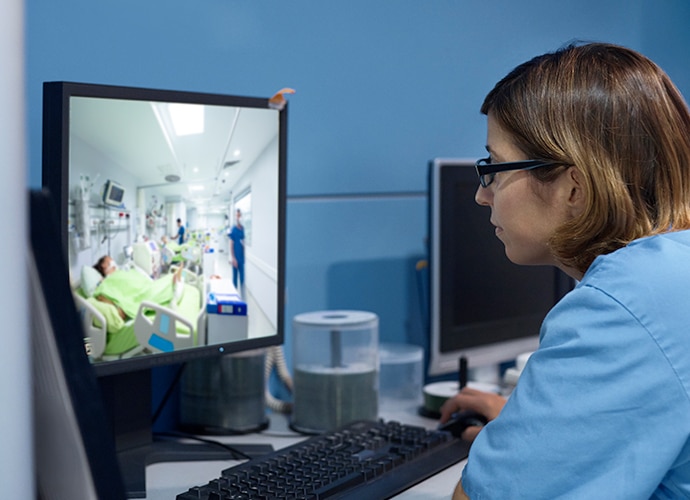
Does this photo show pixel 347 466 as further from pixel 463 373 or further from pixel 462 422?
pixel 463 373

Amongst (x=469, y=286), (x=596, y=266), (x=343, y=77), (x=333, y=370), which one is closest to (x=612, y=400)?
(x=596, y=266)

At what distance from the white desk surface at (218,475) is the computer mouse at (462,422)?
0.32 ft

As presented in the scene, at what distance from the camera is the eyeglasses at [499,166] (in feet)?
3.23

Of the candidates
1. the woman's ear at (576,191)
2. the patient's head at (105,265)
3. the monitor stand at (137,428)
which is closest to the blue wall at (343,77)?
the patient's head at (105,265)

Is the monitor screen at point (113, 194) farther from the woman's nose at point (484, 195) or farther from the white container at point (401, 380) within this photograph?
the white container at point (401, 380)

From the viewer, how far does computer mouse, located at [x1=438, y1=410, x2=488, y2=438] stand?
136 centimetres

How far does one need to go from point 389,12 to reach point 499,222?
0.87 metres

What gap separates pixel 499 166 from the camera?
3.35ft

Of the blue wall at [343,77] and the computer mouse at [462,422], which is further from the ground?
the blue wall at [343,77]

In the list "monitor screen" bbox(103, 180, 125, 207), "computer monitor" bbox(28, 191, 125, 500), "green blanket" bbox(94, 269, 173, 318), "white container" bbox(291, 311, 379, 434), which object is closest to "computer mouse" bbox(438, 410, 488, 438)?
"white container" bbox(291, 311, 379, 434)

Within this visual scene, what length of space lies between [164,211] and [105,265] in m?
0.12

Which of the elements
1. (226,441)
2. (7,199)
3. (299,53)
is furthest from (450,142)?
(7,199)

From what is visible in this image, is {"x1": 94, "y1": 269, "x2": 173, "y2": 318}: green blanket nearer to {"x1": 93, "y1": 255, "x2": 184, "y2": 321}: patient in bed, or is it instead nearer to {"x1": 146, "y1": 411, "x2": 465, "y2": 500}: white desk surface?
{"x1": 93, "y1": 255, "x2": 184, "y2": 321}: patient in bed

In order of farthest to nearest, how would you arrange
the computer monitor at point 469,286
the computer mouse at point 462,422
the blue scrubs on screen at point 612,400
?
the computer monitor at point 469,286
the computer mouse at point 462,422
the blue scrubs on screen at point 612,400
